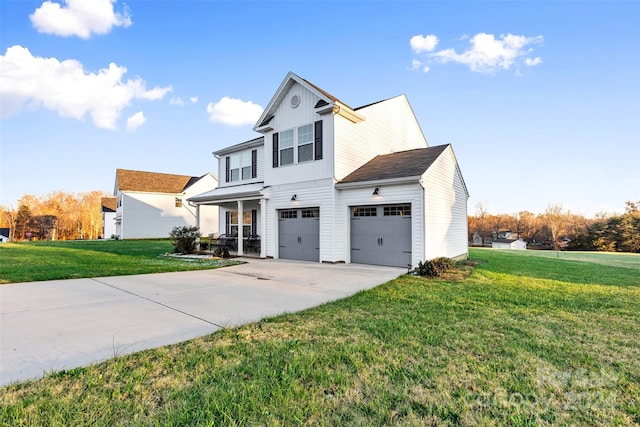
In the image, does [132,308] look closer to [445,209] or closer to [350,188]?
[350,188]

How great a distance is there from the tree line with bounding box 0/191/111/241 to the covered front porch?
47.8 m

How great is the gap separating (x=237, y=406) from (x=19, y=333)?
12.6 feet

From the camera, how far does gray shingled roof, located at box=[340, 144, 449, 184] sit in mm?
10672

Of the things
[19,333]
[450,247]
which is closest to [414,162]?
[450,247]

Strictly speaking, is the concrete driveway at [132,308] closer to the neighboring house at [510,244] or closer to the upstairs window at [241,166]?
the upstairs window at [241,166]

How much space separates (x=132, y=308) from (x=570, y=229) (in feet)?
181

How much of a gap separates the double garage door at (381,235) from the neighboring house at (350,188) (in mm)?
37

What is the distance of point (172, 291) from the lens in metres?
6.79

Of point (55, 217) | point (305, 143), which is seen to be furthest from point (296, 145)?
point (55, 217)

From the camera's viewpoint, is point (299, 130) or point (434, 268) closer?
point (434, 268)

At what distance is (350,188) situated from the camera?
11.8 m

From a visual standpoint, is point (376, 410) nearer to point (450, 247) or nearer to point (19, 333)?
point (19, 333)

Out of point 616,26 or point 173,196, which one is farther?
point 173,196

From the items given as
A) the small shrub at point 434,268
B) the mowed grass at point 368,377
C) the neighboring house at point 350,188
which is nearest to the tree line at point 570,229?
the neighboring house at point 350,188
